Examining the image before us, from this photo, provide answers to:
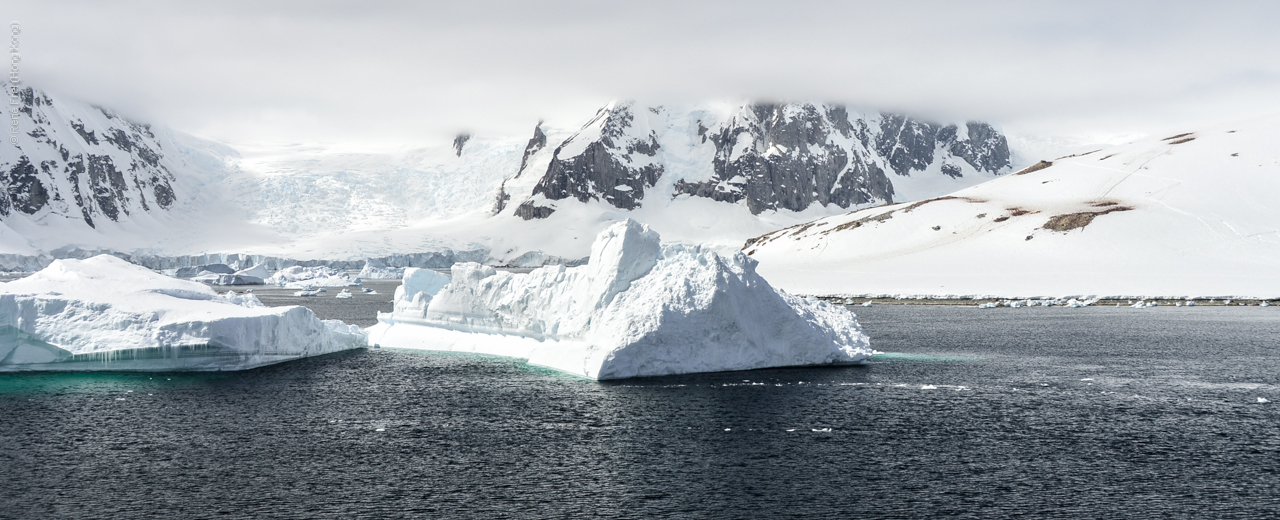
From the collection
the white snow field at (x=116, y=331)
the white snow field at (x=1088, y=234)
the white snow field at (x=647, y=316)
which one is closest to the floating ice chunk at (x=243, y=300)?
the white snow field at (x=116, y=331)

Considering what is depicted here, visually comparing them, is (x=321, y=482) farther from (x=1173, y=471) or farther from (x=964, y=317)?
(x=964, y=317)

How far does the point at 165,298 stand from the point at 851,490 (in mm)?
36876

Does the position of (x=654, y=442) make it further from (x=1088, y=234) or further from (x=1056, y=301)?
(x=1088, y=234)

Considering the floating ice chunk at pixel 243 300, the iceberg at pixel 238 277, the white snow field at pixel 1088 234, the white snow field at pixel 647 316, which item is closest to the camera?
the white snow field at pixel 647 316

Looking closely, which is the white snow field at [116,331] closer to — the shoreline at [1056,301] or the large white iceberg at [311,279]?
the shoreline at [1056,301]

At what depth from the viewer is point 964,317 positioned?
3145 inches

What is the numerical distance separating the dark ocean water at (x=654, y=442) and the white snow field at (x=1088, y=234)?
69.7 m

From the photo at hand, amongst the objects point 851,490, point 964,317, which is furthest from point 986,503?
point 964,317

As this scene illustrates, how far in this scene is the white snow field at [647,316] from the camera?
40250 millimetres

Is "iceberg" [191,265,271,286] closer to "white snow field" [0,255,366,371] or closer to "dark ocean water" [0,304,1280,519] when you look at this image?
"white snow field" [0,255,366,371]

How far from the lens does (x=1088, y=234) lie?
4774 inches

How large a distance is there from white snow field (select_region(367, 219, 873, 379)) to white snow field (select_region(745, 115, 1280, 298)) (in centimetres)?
7354

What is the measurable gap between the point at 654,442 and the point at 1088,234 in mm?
111359

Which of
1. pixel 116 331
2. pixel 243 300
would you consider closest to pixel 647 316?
pixel 116 331
